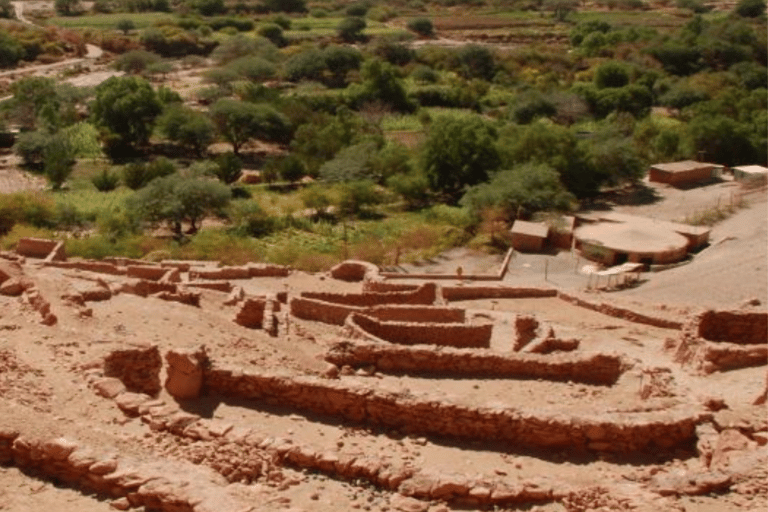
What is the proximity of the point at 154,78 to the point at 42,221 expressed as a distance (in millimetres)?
47430

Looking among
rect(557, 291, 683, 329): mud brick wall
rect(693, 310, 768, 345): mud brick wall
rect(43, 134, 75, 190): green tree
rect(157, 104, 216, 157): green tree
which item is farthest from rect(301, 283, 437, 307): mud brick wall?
rect(157, 104, 216, 157): green tree

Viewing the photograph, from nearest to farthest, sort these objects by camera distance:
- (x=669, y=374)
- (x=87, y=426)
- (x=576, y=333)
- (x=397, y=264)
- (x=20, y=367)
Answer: (x=87, y=426), (x=20, y=367), (x=669, y=374), (x=576, y=333), (x=397, y=264)

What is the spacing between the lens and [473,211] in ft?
144

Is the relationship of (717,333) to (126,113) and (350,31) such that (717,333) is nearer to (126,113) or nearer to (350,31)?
(126,113)

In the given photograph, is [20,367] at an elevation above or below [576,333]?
above

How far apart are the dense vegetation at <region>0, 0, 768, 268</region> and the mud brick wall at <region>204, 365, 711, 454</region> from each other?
20.7 metres

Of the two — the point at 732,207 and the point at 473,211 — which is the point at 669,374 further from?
the point at 732,207

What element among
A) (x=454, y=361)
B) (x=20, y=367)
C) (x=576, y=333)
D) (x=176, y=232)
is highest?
(x=20, y=367)

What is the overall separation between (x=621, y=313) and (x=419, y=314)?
5.66 metres

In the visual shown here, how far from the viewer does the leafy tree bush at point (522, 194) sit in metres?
43.2

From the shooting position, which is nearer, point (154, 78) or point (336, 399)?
point (336, 399)

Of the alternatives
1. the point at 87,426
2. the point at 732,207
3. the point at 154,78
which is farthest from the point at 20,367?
the point at 154,78

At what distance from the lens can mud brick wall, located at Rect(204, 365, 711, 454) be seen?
1303 centimetres

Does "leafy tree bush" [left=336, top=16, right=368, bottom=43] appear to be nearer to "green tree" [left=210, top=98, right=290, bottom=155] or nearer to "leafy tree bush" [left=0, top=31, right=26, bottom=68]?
"leafy tree bush" [left=0, top=31, right=26, bottom=68]
